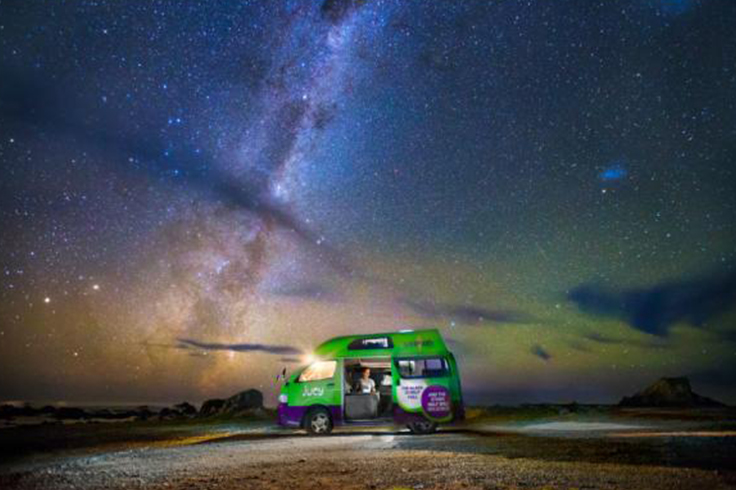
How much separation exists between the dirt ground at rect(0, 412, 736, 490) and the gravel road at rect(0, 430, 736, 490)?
18 millimetres

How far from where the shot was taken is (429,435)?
16.3 meters

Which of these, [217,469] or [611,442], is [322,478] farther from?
[611,442]

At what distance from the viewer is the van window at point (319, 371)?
1711cm

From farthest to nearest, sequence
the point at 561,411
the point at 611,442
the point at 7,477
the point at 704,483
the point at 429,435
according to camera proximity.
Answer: the point at 561,411 < the point at 429,435 < the point at 611,442 < the point at 7,477 < the point at 704,483

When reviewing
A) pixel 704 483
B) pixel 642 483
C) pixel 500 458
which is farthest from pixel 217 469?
pixel 704 483

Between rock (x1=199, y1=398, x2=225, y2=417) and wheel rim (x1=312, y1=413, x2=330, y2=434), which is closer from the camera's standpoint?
wheel rim (x1=312, y1=413, x2=330, y2=434)

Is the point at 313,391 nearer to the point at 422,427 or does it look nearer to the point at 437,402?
the point at 422,427

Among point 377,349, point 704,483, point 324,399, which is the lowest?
point 704,483

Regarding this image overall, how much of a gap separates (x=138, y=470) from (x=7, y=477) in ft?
6.75

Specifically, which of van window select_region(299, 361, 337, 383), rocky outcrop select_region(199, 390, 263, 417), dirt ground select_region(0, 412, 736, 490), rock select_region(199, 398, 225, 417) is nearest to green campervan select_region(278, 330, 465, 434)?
van window select_region(299, 361, 337, 383)

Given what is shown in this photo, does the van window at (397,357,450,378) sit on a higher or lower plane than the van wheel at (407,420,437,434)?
higher

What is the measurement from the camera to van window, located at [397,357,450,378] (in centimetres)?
1631

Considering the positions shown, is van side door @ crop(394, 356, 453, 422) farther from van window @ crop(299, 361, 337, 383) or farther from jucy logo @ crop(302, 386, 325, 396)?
jucy logo @ crop(302, 386, 325, 396)

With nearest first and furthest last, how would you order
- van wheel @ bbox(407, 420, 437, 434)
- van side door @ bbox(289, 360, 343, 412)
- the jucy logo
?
van wheel @ bbox(407, 420, 437, 434) → van side door @ bbox(289, 360, 343, 412) → the jucy logo
